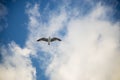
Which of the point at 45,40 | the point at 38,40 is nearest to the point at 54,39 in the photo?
the point at 45,40

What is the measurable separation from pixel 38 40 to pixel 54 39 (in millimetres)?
3723

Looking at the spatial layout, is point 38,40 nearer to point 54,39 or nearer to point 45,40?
point 45,40

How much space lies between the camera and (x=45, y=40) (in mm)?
26781

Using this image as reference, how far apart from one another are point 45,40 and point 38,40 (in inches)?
73.5

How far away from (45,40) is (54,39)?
200 cm

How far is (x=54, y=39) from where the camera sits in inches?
1062

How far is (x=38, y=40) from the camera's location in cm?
Result: 2758
